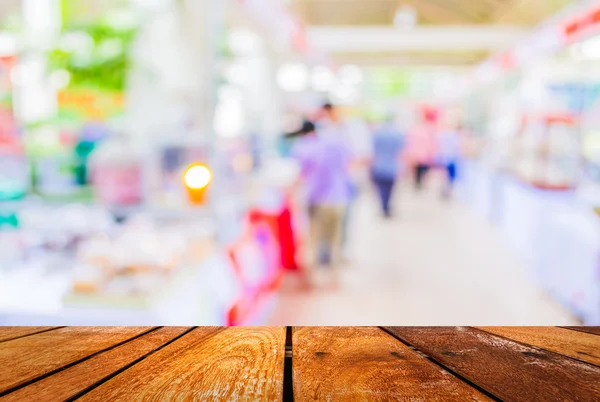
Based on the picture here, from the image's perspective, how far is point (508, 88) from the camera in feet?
34.8

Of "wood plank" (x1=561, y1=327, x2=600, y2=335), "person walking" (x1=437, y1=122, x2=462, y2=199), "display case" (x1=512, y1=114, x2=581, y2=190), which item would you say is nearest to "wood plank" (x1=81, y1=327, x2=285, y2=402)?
"wood plank" (x1=561, y1=327, x2=600, y2=335)

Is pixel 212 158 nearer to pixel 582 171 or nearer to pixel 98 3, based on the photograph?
pixel 98 3

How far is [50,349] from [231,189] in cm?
345

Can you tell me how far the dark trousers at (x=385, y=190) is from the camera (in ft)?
28.2

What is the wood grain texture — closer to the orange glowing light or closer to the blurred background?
the blurred background

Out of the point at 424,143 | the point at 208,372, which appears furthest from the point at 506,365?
the point at 424,143

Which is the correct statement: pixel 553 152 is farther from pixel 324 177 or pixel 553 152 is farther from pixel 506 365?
pixel 506 365

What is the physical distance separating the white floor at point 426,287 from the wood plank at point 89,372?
2.88 meters

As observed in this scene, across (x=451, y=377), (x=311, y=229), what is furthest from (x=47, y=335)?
(x=311, y=229)

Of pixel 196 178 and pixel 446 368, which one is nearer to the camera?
pixel 446 368

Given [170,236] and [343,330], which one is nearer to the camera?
[343,330]

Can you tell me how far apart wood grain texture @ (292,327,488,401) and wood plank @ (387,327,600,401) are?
0.04 m

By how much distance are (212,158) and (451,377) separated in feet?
7.16

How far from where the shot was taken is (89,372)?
903 millimetres
